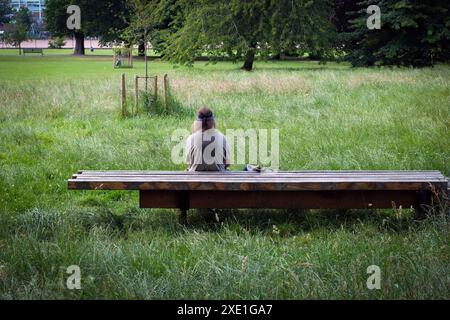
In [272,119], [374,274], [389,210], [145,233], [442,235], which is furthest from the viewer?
[272,119]

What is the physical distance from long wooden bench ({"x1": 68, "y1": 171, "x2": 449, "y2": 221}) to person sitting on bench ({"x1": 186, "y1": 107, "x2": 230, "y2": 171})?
15.6 inches

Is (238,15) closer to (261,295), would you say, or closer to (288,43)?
(288,43)

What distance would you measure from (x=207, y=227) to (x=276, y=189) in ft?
2.51

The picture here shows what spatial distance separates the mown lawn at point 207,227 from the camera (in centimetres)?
425

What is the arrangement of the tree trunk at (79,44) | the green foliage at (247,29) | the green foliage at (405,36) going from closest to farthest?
the green foliage at (247,29) → the green foliage at (405,36) → the tree trunk at (79,44)

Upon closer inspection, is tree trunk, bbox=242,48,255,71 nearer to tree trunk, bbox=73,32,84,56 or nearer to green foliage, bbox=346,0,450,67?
green foliage, bbox=346,0,450,67

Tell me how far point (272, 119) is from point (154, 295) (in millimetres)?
8312

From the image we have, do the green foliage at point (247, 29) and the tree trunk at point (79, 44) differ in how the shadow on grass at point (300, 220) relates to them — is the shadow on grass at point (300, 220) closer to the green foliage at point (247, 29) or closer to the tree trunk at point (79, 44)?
the green foliage at point (247, 29)

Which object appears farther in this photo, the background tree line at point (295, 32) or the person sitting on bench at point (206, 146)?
the background tree line at point (295, 32)

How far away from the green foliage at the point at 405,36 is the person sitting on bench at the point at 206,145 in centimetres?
2606

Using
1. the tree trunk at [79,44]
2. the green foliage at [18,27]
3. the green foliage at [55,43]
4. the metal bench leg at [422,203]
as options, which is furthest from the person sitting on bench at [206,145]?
the tree trunk at [79,44]

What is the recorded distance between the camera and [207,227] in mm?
6043
